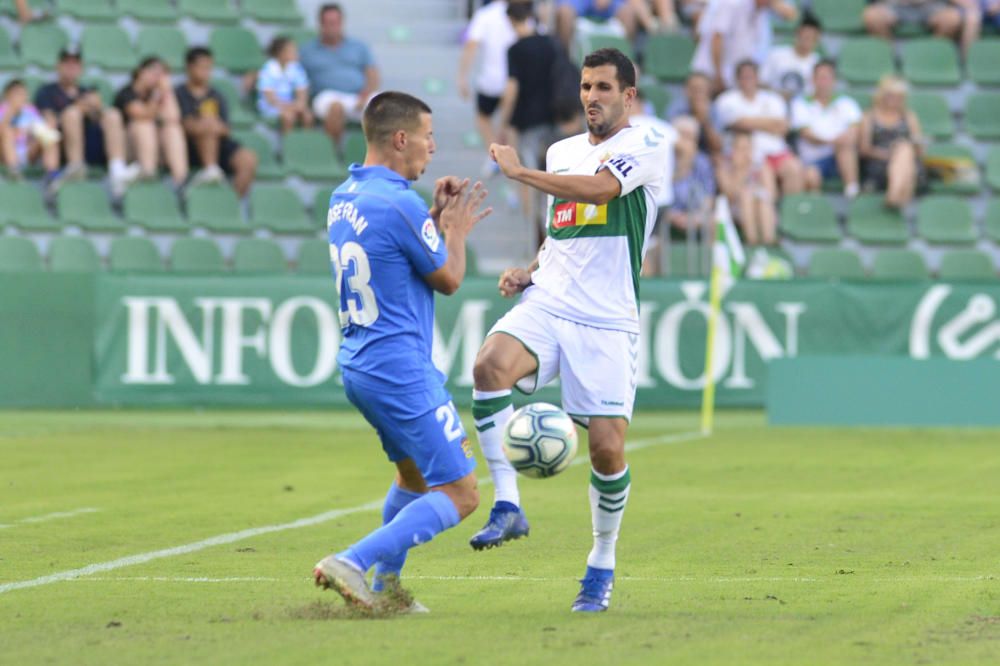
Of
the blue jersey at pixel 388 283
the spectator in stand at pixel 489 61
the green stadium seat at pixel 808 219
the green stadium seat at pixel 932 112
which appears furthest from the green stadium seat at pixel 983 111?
the blue jersey at pixel 388 283

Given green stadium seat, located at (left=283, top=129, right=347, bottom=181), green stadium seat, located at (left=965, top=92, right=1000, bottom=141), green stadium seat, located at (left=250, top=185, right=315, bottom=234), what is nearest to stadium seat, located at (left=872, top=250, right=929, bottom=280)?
green stadium seat, located at (left=965, top=92, right=1000, bottom=141)

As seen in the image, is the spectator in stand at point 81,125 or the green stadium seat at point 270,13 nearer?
the spectator in stand at point 81,125

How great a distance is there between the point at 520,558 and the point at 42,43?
49.1 ft

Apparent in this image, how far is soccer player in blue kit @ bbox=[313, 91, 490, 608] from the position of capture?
22.3ft

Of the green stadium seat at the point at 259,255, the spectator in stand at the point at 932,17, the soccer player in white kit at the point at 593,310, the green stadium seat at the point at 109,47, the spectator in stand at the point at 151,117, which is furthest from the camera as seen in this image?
the spectator in stand at the point at 932,17

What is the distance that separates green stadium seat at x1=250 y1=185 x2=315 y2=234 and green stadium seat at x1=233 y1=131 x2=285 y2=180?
0.50 meters

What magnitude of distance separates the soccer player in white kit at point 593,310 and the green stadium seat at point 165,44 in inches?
601

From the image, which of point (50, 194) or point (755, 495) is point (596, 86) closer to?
point (755, 495)

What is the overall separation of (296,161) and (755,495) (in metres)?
11.0

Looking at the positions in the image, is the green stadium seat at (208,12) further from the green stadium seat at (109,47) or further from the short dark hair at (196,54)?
the short dark hair at (196,54)

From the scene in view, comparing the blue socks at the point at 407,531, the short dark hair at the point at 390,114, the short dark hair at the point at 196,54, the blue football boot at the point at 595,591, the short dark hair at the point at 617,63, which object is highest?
the short dark hair at the point at 196,54

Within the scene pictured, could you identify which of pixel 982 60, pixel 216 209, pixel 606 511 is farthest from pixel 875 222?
pixel 606 511

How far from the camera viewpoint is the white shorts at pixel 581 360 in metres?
7.61

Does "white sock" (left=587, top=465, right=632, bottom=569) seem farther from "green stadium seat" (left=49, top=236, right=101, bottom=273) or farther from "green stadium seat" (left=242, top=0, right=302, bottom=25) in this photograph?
"green stadium seat" (left=242, top=0, right=302, bottom=25)
